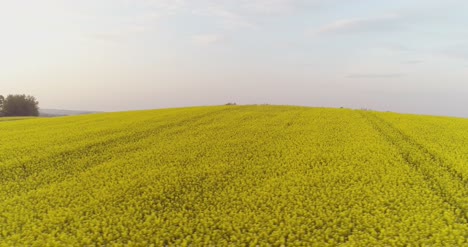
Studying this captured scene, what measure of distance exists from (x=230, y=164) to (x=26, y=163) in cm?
906

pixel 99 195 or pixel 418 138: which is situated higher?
pixel 418 138

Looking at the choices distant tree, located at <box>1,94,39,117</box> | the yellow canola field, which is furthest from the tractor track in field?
distant tree, located at <box>1,94,39,117</box>

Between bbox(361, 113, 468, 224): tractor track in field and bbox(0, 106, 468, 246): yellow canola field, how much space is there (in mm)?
59

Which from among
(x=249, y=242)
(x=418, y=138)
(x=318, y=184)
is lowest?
(x=249, y=242)

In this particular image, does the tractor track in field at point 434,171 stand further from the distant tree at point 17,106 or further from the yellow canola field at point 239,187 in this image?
the distant tree at point 17,106

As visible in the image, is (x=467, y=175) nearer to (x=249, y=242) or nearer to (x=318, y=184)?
(x=318, y=184)

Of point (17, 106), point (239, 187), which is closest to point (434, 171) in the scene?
point (239, 187)

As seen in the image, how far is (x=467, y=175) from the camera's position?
41.1ft

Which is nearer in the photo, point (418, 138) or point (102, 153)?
point (102, 153)

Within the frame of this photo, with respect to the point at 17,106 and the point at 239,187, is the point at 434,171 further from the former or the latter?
the point at 17,106

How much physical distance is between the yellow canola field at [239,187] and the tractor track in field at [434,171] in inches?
2.3

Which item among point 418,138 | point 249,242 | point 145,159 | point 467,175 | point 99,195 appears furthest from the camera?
point 418,138

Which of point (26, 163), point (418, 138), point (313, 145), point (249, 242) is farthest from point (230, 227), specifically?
point (418, 138)

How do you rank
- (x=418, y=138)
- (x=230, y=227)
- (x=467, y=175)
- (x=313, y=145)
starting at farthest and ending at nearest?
(x=418, y=138)
(x=313, y=145)
(x=467, y=175)
(x=230, y=227)
